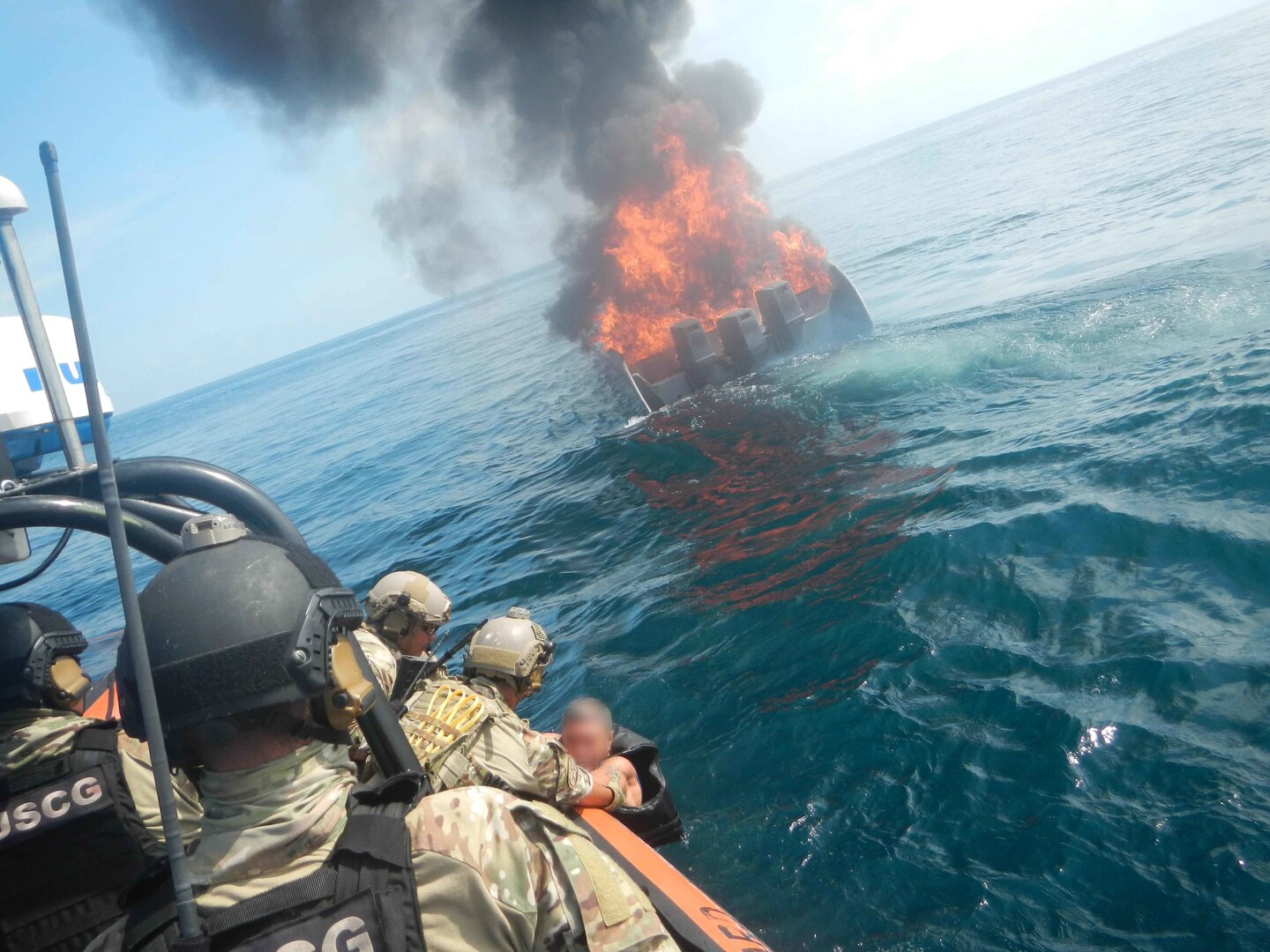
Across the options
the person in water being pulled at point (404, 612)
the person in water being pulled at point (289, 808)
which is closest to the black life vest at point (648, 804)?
the person in water being pulled at point (404, 612)

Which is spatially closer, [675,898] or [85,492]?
[675,898]

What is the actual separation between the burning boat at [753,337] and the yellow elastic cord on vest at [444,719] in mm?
13633

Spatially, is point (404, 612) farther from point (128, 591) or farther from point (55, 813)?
point (128, 591)

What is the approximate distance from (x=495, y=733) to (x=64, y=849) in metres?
1.94

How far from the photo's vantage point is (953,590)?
720 centimetres

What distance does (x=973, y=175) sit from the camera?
165 ft

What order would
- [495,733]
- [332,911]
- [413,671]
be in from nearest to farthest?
[332,911], [495,733], [413,671]

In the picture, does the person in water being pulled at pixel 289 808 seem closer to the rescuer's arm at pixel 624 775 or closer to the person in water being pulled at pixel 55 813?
the person in water being pulled at pixel 55 813

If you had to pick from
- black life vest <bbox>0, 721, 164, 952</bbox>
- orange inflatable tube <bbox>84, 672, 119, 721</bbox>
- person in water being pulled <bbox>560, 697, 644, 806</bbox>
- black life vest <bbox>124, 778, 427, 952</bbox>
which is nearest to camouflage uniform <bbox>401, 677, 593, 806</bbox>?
person in water being pulled <bbox>560, 697, 644, 806</bbox>

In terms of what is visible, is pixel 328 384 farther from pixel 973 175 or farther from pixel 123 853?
Answer: pixel 123 853

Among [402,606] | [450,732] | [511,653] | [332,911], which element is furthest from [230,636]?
[402,606]

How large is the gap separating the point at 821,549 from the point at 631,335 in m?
13.5

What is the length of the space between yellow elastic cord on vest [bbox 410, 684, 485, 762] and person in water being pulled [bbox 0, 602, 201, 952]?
1007 millimetres

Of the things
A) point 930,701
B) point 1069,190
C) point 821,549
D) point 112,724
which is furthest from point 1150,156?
point 112,724
